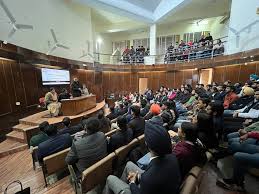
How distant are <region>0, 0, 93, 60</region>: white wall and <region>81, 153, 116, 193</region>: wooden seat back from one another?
5370mm

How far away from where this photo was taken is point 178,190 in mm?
1277

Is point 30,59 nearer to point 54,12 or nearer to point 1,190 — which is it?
point 54,12

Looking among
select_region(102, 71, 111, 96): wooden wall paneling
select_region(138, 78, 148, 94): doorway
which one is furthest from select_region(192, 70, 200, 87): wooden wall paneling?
select_region(102, 71, 111, 96): wooden wall paneling

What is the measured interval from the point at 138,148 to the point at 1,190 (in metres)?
2.23

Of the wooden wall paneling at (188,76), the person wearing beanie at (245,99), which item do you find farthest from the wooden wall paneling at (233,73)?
the person wearing beanie at (245,99)

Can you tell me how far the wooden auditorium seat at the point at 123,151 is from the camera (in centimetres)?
205

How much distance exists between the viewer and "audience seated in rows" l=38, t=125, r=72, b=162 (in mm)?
2334

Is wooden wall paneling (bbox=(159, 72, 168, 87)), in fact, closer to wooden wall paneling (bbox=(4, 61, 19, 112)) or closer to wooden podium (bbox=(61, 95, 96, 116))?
wooden podium (bbox=(61, 95, 96, 116))

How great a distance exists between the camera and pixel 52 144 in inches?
94.7

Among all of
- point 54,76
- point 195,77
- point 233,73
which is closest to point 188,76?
point 195,77

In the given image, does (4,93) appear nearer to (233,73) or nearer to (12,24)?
(12,24)

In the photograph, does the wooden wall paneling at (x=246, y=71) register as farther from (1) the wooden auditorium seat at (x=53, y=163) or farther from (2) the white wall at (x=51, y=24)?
(2) the white wall at (x=51, y=24)

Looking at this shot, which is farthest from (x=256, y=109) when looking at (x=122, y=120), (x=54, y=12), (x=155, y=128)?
(x=54, y=12)

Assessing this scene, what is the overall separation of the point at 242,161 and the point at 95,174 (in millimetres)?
1756
